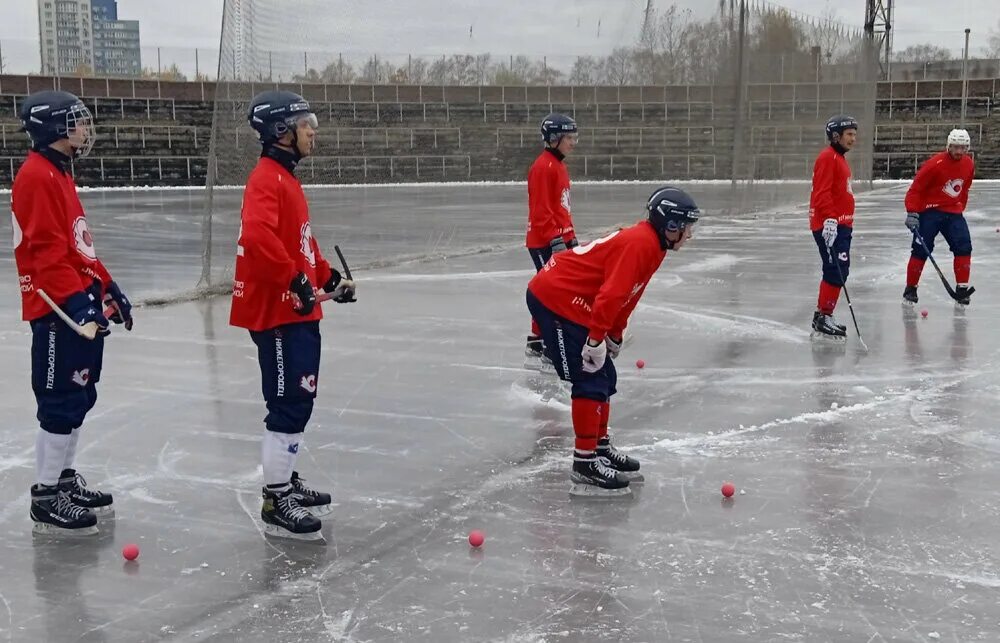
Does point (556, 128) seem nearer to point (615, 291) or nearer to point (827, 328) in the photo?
point (827, 328)

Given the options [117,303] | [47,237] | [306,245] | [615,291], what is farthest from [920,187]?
[47,237]

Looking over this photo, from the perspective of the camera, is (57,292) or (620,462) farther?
(620,462)

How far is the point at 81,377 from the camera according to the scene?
4.85 meters

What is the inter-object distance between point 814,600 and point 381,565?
167 cm

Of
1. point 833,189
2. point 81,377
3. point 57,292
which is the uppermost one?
point 833,189

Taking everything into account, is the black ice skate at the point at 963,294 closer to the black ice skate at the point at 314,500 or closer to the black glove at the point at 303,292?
the black ice skate at the point at 314,500

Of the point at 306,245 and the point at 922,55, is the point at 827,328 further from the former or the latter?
the point at 922,55

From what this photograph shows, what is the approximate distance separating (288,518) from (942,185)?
28.2ft

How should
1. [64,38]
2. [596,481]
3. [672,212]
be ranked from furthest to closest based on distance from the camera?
[64,38], [596,481], [672,212]

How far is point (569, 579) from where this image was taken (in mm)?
4328

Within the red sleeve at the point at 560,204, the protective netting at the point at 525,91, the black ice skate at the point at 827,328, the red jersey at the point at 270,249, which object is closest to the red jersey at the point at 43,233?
the red jersey at the point at 270,249

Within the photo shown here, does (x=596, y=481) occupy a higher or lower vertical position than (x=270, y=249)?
lower

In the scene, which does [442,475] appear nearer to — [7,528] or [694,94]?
[7,528]

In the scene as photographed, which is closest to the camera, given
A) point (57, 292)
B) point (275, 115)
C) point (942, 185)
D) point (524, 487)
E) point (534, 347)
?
point (57, 292)
